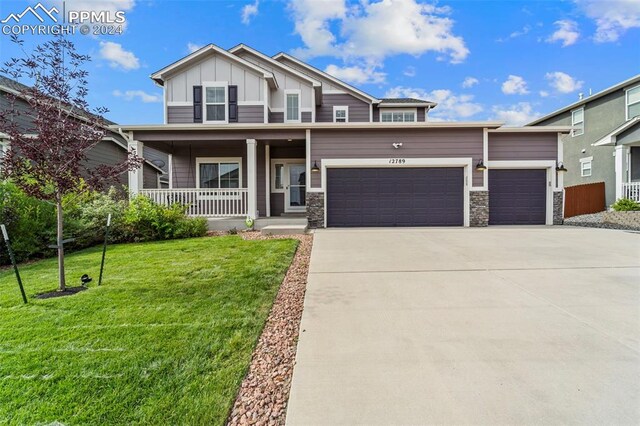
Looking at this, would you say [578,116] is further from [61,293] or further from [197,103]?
[61,293]

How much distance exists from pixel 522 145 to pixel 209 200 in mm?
11323

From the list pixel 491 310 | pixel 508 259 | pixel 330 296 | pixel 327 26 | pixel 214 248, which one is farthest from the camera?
pixel 327 26

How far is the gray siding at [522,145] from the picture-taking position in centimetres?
1103

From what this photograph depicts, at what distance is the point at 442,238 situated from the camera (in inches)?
325

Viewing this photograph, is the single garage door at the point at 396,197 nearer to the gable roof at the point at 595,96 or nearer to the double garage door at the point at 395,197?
the double garage door at the point at 395,197

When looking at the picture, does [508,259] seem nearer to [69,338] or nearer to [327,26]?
[69,338]

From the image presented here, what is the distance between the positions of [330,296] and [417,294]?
3.68 ft

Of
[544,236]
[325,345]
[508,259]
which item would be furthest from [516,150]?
[325,345]

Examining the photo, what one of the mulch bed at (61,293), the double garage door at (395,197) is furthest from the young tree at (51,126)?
the double garage door at (395,197)

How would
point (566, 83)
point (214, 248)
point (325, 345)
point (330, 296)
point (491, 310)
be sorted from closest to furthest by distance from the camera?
point (325, 345) → point (491, 310) → point (330, 296) → point (214, 248) → point (566, 83)

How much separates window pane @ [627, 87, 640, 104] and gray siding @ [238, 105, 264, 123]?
57.2ft

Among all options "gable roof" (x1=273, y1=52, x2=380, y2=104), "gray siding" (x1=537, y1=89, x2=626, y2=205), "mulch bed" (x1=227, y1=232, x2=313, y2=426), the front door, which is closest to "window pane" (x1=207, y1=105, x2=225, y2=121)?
the front door

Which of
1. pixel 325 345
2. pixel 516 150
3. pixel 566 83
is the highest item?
pixel 566 83

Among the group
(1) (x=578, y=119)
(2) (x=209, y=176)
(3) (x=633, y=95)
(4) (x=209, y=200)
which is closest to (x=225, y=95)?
(2) (x=209, y=176)
